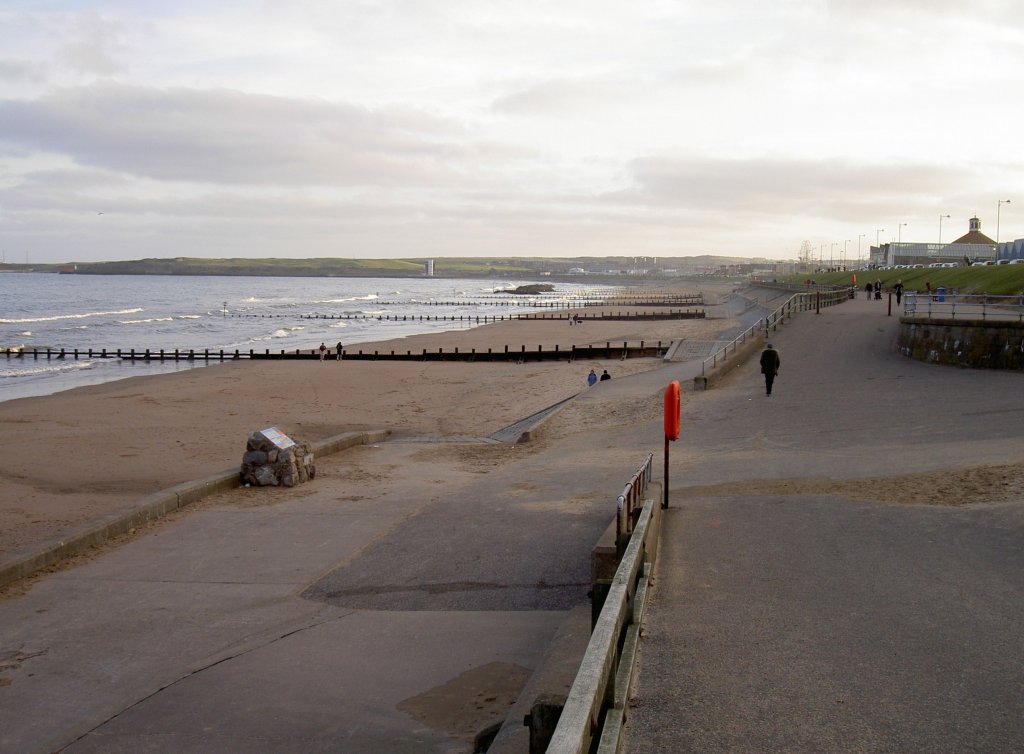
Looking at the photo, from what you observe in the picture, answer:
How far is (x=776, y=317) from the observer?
37.2 meters

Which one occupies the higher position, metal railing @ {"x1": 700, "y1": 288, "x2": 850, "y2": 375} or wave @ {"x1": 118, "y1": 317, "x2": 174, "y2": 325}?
metal railing @ {"x1": 700, "y1": 288, "x2": 850, "y2": 375}

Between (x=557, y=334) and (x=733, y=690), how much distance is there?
62.7m

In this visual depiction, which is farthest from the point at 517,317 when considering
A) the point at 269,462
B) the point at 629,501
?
the point at 629,501

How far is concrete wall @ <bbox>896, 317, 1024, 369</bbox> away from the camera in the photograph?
74.3 feet

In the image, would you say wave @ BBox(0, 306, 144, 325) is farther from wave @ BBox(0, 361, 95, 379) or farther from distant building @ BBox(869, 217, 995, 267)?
distant building @ BBox(869, 217, 995, 267)

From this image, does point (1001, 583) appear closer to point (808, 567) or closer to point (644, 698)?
point (808, 567)

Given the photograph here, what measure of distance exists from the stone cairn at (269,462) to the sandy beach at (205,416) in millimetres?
2318

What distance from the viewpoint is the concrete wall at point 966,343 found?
2264 cm

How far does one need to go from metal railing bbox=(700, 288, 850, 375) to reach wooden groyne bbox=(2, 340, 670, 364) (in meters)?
6.69

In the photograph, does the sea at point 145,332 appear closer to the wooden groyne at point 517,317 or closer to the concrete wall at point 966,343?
the wooden groyne at point 517,317

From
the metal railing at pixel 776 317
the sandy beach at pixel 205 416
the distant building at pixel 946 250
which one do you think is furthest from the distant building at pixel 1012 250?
the sandy beach at pixel 205 416

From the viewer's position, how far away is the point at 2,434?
2502 cm

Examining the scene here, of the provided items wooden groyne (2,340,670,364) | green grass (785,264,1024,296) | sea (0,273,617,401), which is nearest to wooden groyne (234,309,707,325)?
sea (0,273,617,401)

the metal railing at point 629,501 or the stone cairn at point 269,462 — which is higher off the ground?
the metal railing at point 629,501
